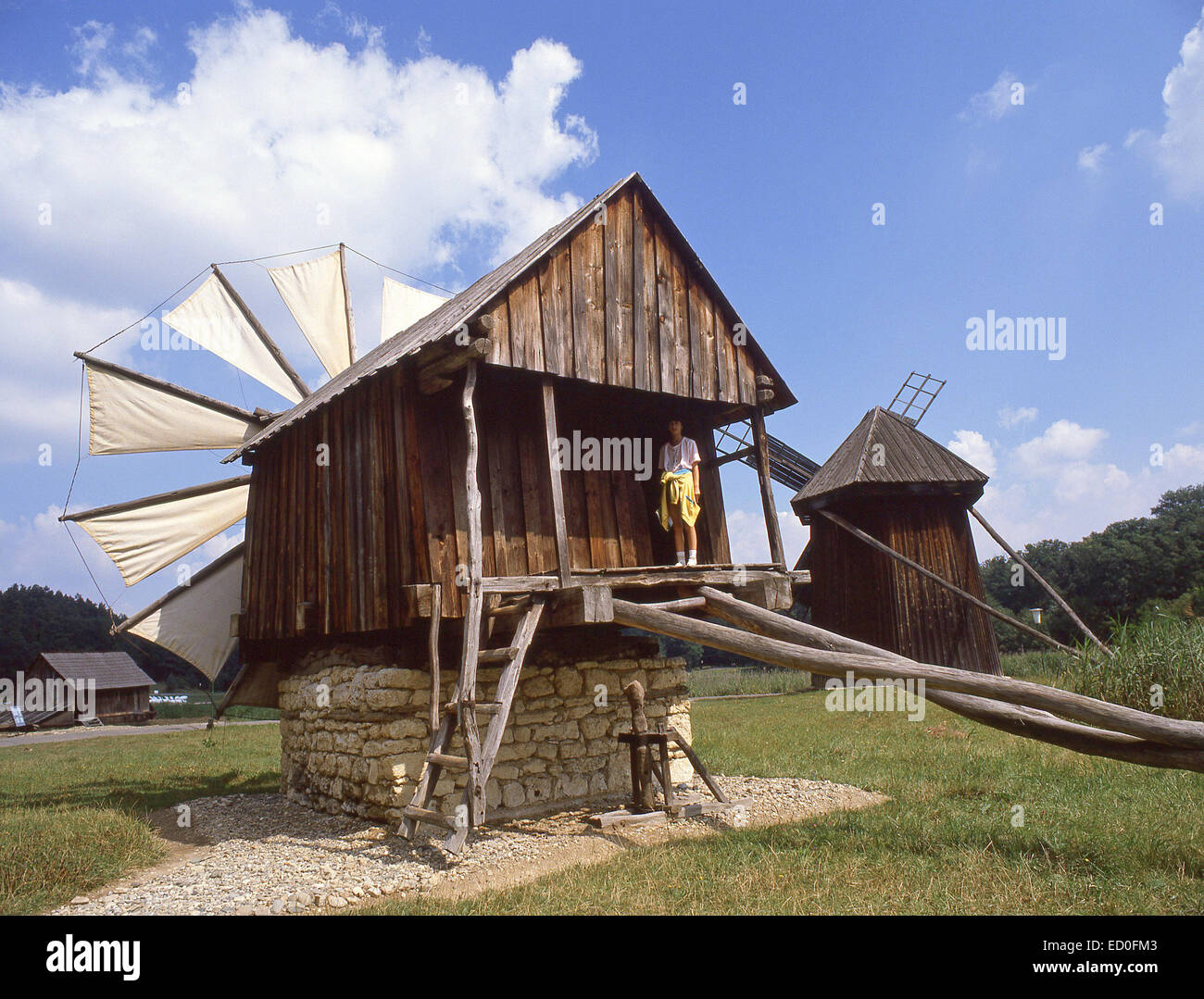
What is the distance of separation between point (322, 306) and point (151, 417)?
3799 millimetres

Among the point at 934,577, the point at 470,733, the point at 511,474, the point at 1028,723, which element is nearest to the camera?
the point at 1028,723

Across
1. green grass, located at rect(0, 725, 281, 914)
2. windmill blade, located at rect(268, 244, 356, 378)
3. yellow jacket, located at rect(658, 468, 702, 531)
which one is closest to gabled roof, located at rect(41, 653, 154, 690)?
green grass, located at rect(0, 725, 281, 914)

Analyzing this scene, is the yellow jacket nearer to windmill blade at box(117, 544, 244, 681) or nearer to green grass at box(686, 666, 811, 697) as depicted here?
windmill blade at box(117, 544, 244, 681)

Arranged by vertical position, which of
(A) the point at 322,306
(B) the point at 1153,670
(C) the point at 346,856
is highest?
(A) the point at 322,306

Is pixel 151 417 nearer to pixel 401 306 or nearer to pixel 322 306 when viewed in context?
pixel 322 306

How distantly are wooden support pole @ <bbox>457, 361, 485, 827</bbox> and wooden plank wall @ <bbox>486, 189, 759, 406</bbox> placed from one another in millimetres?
781

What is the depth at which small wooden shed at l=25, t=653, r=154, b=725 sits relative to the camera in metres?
35.7

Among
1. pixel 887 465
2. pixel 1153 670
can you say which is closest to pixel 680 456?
pixel 1153 670

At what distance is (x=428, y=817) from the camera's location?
7359 mm

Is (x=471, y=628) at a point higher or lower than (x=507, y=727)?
higher

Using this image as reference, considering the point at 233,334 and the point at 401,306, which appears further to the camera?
the point at 401,306

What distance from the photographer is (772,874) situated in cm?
614
